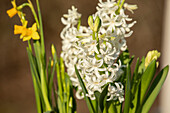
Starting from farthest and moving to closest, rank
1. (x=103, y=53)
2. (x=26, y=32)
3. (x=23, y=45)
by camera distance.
A: (x=23, y=45), (x=26, y=32), (x=103, y=53)

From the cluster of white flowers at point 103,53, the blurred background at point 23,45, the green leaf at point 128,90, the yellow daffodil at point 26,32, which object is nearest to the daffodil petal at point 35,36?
the yellow daffodil at point 26,32

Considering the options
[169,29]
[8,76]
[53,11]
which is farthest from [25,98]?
[169,29]

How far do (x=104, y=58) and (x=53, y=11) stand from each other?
1.29 meters

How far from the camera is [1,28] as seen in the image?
1575 millimetres

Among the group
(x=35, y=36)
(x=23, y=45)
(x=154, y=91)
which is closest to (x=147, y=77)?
(x=154, y=91)

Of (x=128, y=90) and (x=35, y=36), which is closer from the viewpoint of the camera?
(x=128, y=90)

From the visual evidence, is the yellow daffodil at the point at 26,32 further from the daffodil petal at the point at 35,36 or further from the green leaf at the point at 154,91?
the green leaf at the point at 154,91

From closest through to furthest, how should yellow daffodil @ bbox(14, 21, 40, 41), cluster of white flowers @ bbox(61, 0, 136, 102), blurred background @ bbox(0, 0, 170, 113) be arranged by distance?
1. cluster of white flowers @ bbox(61, 0, 136, 102)
2. yellow daffodil @ bbox(14, 21, 40, 41)
3. blurred background @ bbox(0, 0, 170, 113)

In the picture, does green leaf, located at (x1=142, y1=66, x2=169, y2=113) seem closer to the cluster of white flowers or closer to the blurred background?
the cluster of white flowers

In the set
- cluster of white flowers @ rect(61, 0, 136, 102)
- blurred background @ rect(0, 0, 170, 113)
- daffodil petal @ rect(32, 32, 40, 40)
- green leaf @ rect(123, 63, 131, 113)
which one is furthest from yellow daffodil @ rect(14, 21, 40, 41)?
blurred background @ rect(0, 0, 170, 113)

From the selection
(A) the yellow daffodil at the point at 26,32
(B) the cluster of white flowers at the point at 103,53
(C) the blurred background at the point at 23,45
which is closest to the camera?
(B) the cluster of white flowers at the point at 103,53

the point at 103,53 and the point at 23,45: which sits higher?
the point at 103,53

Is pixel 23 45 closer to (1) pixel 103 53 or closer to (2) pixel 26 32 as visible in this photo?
(2) pixel 26 32

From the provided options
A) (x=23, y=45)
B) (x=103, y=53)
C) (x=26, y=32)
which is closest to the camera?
(x=103, y=53)
